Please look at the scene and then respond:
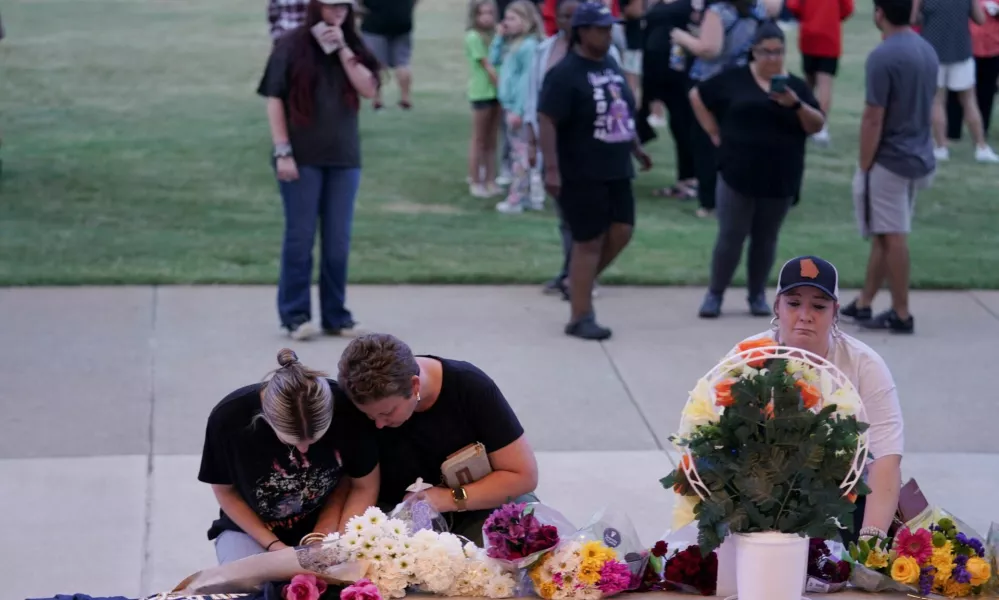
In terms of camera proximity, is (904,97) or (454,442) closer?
(454,442)

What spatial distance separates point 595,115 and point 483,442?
141 inches

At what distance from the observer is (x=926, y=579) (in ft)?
11.6

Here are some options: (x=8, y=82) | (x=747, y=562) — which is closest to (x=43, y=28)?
(x=8, y=82)

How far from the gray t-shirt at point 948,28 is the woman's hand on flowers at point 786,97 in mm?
5691

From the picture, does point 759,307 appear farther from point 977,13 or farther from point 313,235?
point 977,13

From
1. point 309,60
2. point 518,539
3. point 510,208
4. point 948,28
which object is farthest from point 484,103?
point 518,539

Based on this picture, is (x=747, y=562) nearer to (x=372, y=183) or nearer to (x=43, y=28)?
(x=372, y=183)

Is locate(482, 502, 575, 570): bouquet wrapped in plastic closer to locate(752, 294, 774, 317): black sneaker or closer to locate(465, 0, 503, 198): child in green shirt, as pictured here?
locate(752, 294, 774, 317): black sneaker

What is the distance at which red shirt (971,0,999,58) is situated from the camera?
539 inches

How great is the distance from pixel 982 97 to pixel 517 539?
11.9 m

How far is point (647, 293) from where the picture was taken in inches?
359

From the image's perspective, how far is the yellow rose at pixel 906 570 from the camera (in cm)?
353

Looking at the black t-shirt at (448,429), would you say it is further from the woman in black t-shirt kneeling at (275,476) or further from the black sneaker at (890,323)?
the black sneaker at (890,323)

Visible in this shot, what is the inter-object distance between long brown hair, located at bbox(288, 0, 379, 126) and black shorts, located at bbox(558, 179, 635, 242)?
123cm
